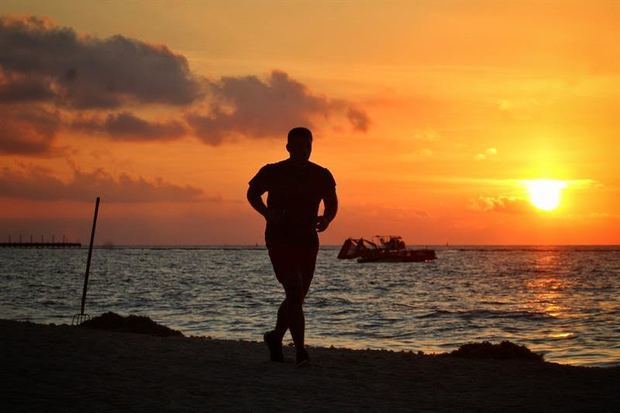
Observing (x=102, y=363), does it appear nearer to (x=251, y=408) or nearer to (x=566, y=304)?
(x=251, y=408)

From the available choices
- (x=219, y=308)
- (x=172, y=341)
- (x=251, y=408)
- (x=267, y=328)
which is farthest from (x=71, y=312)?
(x=251, y=408)

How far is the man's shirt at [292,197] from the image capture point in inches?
299

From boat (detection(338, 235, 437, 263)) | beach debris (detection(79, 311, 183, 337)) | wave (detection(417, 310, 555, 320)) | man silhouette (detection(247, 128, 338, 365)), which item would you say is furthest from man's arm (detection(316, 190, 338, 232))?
boat (detection(338, 235, 437, 263))

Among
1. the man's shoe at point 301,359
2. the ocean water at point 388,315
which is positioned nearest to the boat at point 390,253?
the ocean water at point 388,315

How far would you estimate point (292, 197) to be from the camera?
7645 millimetres

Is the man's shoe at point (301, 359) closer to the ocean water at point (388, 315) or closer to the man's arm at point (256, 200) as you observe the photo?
the man's arm at point (256, 200)

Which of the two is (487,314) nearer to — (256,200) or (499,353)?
(499,353)

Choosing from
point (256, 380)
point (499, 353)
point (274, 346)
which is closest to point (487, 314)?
point (499, 353)

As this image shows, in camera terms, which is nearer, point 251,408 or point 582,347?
point 251,408

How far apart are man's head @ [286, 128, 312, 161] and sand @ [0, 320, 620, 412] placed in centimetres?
206

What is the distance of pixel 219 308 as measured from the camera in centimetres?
3238

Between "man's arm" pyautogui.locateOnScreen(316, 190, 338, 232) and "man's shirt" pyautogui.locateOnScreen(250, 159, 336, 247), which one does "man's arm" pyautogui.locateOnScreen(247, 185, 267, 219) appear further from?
"man's arm" pyautogui.locateOnScreen(316, 190, 338, 232)

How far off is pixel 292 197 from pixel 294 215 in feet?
0.57

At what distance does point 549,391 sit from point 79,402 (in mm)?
4050
